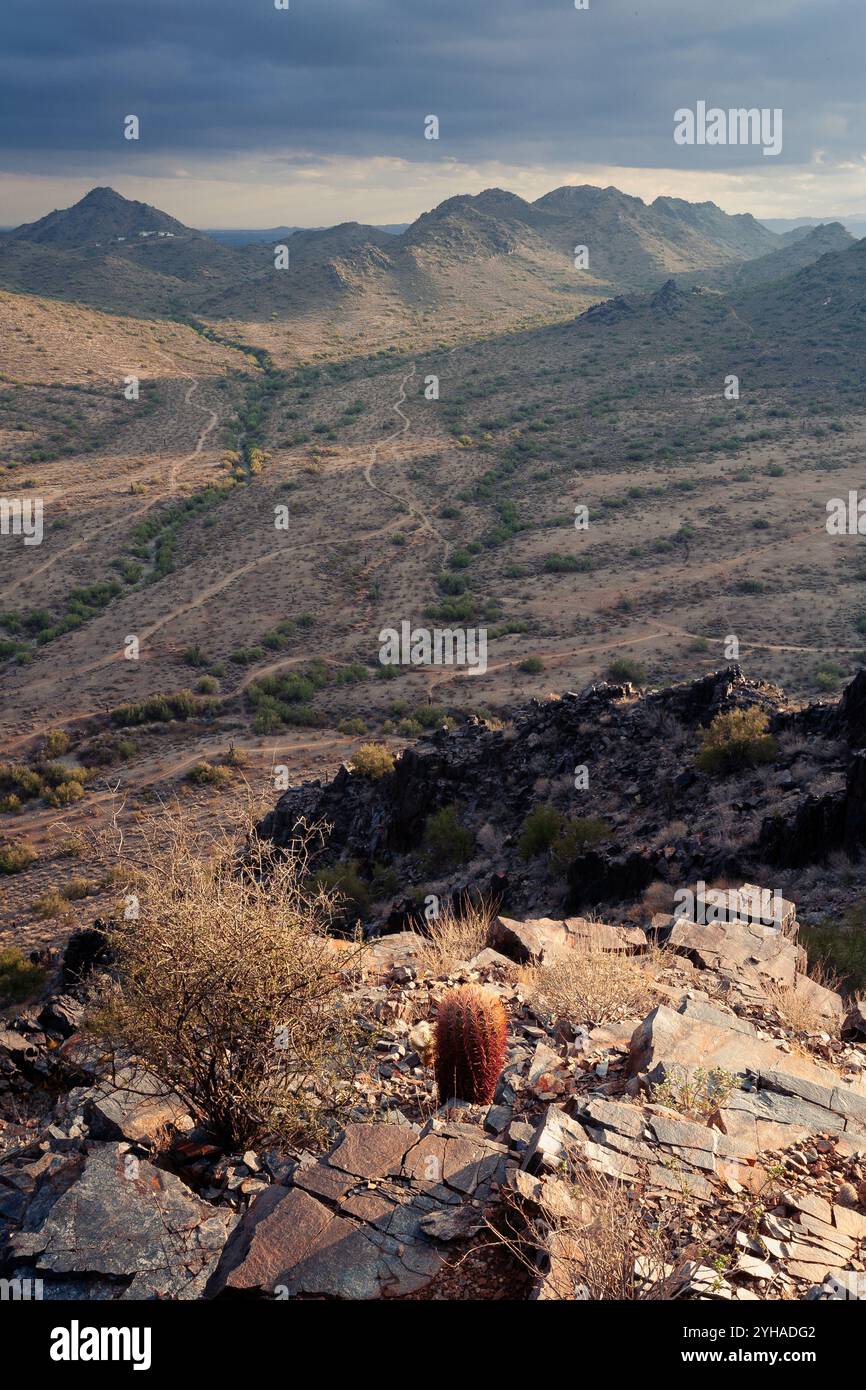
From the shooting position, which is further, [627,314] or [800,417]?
[627,314]

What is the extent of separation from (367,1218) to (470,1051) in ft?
5.09

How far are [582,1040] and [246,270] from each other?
122 metres

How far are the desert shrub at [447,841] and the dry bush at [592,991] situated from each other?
759 cm

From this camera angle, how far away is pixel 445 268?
113000mm

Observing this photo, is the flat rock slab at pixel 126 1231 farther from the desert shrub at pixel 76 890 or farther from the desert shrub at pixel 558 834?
the desert shrub at pixel 76 890

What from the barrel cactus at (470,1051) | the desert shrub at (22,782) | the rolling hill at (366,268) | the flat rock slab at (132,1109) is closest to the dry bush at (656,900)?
the barrel cactus at (470,1051)

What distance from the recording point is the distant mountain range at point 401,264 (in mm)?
94250

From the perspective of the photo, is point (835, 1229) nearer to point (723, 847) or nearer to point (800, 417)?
point (723, 847)

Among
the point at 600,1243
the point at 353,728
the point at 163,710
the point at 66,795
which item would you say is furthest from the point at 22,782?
the point at 600,1243

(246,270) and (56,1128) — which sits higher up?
(246,270)

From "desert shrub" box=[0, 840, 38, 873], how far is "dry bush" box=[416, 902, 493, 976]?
12.8 metres
